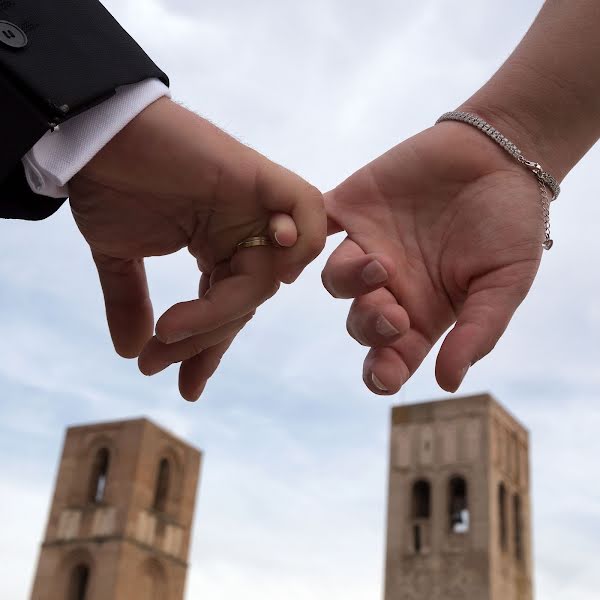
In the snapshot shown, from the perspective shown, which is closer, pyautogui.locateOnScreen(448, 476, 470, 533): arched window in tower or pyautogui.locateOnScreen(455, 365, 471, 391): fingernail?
pyautogui.locateOnScreen(455, 365, 471, 391): fingernail

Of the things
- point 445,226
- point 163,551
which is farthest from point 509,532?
point 445,226

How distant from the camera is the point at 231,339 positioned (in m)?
1.79

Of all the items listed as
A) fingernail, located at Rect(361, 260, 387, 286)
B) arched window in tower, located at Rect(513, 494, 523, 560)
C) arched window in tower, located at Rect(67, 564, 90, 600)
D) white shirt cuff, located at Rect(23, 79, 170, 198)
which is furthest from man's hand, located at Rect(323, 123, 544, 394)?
arched window in tower, located at Rect(67, 564, 90, 600)

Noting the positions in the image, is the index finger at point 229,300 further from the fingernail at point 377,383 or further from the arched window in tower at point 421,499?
the arched window in tower at point 421,499

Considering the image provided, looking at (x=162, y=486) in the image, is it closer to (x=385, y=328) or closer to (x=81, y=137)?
(x=385, y=328)

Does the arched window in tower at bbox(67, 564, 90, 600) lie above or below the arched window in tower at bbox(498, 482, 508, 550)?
below

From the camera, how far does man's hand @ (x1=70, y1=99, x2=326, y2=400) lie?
144 cm

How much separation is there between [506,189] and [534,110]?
0.20m

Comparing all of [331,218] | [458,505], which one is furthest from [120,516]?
[331,218]

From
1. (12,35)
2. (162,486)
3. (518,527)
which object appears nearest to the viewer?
(12,35)

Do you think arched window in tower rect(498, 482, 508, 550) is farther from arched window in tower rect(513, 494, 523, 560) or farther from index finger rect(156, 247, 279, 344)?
index finger rect(156, 247, 279, 344)

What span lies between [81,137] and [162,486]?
20.5m

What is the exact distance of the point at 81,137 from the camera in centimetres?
137

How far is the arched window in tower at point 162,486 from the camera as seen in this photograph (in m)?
21.1
